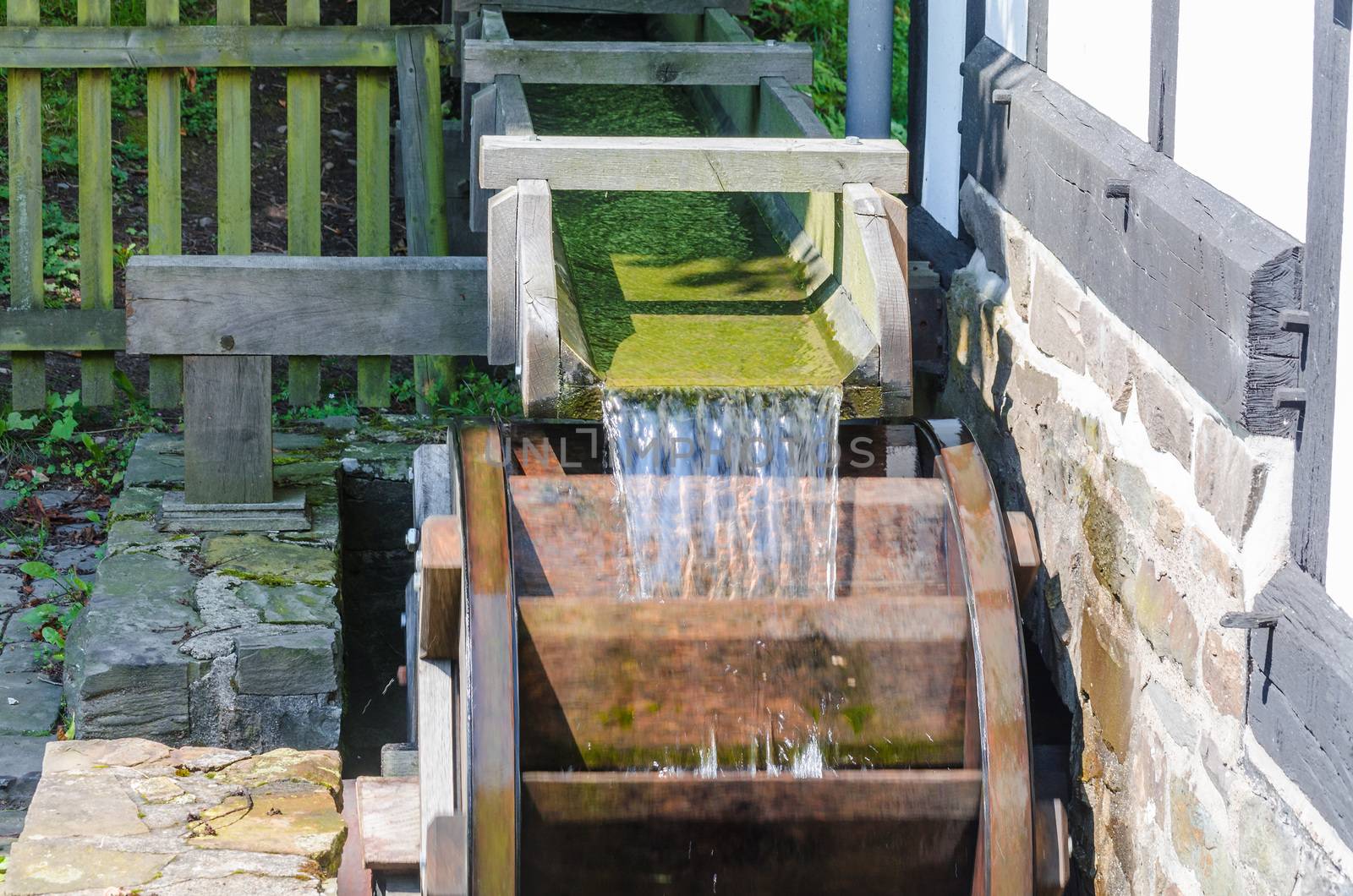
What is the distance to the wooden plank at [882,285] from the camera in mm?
3172

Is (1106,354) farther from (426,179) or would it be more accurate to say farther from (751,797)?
(426,179)

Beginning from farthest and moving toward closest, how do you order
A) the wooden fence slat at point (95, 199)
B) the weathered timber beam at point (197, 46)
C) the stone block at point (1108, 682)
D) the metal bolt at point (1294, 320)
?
the wooden fence slat at point (95, 199)
the weathered timber beam at point (197, 46)
the stone block at point (1108, 682)
the metal bolt at point (1294, 320)

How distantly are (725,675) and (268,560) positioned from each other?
1660 millimetres

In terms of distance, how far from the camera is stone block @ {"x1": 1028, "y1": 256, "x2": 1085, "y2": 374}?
330cm

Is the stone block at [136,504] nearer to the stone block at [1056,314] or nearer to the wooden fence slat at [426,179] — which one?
the wooden fence slat at [426,179]

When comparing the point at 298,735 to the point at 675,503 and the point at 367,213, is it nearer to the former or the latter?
the point at 675,503

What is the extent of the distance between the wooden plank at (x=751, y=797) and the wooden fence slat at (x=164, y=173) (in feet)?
10.9

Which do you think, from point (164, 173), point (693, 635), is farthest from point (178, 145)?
point (693, 635)

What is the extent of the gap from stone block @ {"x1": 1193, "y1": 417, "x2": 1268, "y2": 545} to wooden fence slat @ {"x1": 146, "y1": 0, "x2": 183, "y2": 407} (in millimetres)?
4069

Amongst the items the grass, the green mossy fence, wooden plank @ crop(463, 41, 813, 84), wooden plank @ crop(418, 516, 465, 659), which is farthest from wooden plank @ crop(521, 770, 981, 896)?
the grass

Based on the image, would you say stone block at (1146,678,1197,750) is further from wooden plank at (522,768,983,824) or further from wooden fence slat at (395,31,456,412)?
wooden fence slat at (395,31,456,412)

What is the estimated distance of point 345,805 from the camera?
12.4ft

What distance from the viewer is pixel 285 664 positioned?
3.79 metres

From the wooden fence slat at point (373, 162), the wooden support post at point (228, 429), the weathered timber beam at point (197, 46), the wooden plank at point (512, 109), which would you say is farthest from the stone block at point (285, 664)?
the weathered timber beam at point (197, 46)
